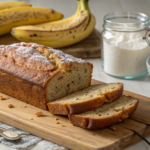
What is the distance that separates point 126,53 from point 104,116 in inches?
38.9

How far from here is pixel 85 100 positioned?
1.92 m

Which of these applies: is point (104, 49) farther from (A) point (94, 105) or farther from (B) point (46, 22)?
(B) point (46, 22)

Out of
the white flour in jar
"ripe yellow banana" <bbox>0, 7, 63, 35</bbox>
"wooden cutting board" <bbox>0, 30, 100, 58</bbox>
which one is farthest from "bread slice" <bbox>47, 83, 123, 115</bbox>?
"ripe yellow banana" <bbox>0, 7, 63, 35</bbox>

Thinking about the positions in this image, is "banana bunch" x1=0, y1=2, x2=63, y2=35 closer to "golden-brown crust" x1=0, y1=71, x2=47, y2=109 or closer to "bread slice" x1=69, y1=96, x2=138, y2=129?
"golden-brown crust" x1=0, y1=71, x2=47, y2=109

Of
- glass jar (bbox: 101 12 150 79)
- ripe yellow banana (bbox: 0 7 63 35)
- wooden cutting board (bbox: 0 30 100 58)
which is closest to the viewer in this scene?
glass jar (bbox: 101 12 150 79)

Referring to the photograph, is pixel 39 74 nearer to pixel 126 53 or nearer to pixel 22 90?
pixel 22 90

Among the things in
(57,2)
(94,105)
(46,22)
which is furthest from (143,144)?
(57,2)

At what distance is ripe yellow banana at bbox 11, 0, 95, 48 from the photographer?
3141mm

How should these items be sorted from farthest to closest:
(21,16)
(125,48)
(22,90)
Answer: (21,16) < (125,48) < (22,90)

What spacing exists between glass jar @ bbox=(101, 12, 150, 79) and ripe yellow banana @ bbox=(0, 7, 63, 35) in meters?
1.20

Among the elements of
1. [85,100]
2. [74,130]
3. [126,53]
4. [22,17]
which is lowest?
[74,130]

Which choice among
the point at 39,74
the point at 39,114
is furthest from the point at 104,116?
the point at 39,74

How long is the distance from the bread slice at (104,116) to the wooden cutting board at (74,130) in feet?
0.13

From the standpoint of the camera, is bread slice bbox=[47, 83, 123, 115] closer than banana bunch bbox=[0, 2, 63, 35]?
Yes
